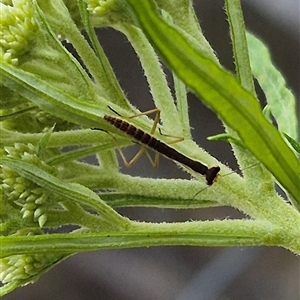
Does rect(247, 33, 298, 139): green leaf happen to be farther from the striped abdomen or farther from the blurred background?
the blurred background

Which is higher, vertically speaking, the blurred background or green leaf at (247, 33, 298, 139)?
green leaf at (247, 33, 298, 139)

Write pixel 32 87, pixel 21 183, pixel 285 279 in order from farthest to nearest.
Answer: pixel 285 279 → pixel 21 183 → pixel 32 87

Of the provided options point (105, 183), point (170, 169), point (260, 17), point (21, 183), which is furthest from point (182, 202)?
point (260, 17)

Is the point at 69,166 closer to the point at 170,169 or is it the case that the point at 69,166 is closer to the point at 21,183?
the point at 21,183

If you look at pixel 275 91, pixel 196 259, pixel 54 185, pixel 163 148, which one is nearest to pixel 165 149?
pixel 163 148

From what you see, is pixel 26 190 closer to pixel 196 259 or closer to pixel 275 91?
pixel 275 91

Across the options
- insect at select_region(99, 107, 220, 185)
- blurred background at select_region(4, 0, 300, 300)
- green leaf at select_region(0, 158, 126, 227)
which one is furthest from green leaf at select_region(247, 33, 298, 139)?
blurred background at select_region(4, 0, 300, 300)
